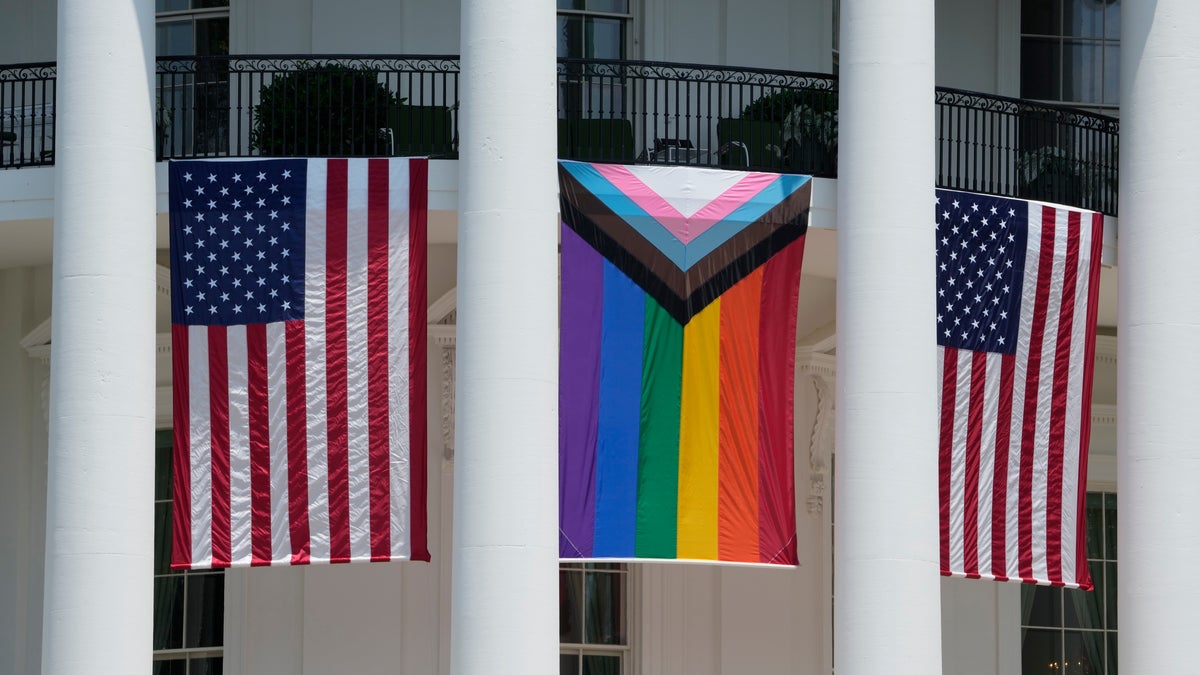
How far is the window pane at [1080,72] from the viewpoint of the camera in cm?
2753

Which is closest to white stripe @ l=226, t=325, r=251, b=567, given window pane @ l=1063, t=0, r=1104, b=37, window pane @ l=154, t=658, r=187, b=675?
window pane @ l=154, t=658, r=187, b=675

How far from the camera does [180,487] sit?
63.4 feet

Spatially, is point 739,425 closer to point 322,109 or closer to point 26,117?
point 322,109

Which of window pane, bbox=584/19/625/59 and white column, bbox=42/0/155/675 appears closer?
white column, bbox=42/0/155/675

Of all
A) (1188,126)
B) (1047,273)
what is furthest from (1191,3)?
(1047,273)

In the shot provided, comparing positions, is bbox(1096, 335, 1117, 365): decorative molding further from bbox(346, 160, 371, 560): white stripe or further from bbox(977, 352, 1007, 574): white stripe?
bbox(346, 160, 371, 560): white stripe

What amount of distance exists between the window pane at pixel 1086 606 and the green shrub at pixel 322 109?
11.2 meters

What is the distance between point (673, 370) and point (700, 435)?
0.65m

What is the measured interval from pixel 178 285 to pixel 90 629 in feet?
11.2

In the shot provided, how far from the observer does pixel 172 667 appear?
976 inches

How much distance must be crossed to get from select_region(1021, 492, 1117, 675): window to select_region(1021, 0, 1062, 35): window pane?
599 centimetres

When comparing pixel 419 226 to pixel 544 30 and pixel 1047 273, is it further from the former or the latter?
pixel 1047 273

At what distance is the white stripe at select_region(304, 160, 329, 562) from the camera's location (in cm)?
1945

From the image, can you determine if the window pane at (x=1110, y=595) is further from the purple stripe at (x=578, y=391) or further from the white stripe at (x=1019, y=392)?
the purple stripe at (x=578, y=391)
